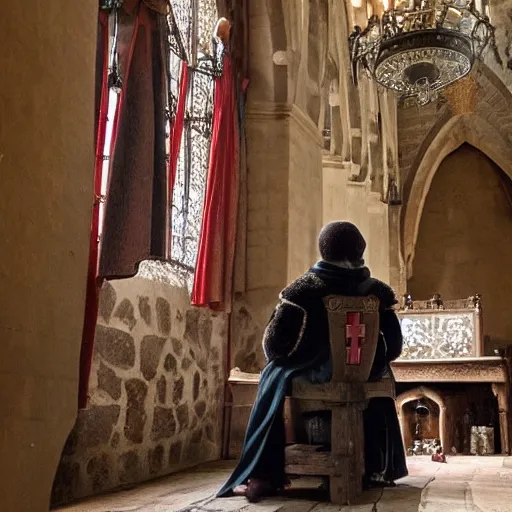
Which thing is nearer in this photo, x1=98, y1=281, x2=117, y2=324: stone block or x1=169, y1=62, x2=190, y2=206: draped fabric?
x1=98, y1=281, x2=117, y2=324: stone block

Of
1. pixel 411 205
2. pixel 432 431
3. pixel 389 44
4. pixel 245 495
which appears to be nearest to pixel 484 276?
pixel 411 205

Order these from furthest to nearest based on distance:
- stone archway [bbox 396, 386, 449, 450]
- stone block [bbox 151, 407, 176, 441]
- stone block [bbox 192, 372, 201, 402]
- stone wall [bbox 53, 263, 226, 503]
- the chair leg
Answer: stone archway [bbox 396, 386, 449, 450] < stone block [bbox 192, 372, 201, 402] < stone block [bbox 151, 407, 176, 441] < stone wall [bbox 53, 263, 226, 503] < the chair leg

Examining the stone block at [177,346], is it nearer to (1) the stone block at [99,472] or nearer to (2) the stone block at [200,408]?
(2) the stone block at [200,408]

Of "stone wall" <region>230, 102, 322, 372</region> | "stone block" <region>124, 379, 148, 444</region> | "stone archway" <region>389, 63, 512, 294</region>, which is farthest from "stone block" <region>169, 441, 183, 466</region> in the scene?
"stone archway" <region>389, 63, 512, 294</region>

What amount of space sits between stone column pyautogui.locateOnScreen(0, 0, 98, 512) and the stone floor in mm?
1354

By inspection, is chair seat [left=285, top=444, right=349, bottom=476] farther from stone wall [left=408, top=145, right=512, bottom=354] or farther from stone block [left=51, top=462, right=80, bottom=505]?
stone wall [left=408, top=145, right=512, bottom=354]

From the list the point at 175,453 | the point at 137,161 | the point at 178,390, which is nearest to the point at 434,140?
the point at 178,390

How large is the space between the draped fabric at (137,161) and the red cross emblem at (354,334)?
119 centimetres

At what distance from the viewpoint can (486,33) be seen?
6.39 m

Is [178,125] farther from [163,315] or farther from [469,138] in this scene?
[469,138]

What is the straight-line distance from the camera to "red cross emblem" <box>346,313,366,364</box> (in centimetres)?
338

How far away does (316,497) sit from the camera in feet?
11.6

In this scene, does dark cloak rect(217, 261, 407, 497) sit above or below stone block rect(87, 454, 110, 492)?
above

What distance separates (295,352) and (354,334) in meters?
0.38
